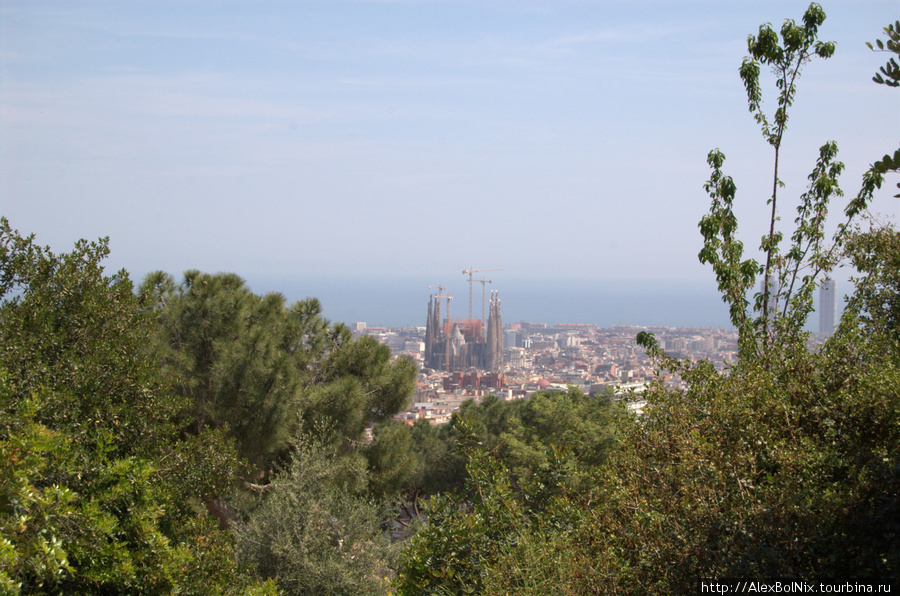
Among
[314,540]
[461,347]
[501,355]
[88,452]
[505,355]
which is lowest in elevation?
[505,355]

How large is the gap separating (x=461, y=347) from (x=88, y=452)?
263 feet

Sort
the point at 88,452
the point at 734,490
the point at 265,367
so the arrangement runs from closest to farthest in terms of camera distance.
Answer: the point at 734,490
the point at 88,452
the point at 265,367

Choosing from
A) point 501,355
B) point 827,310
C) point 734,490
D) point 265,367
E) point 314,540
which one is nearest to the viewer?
point 734,490

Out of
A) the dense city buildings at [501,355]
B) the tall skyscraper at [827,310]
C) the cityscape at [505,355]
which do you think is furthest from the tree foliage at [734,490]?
the dense city buildings at [501,355]

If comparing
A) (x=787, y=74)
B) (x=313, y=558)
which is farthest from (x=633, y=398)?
(x=787, y=74)

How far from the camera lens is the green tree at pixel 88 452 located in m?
3.03

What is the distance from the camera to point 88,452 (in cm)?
396

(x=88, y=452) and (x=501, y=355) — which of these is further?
(x=501, y=355)

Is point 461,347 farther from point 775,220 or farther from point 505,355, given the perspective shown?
point 775,220

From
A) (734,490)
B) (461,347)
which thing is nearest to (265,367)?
(734,490)

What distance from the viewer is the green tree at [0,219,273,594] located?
3.03m

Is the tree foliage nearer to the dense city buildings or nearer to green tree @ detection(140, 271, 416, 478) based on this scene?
green tree @ detection(140, 271, 416, 478)

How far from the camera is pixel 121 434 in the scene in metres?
4.27

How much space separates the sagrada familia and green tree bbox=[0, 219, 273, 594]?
77.2m
